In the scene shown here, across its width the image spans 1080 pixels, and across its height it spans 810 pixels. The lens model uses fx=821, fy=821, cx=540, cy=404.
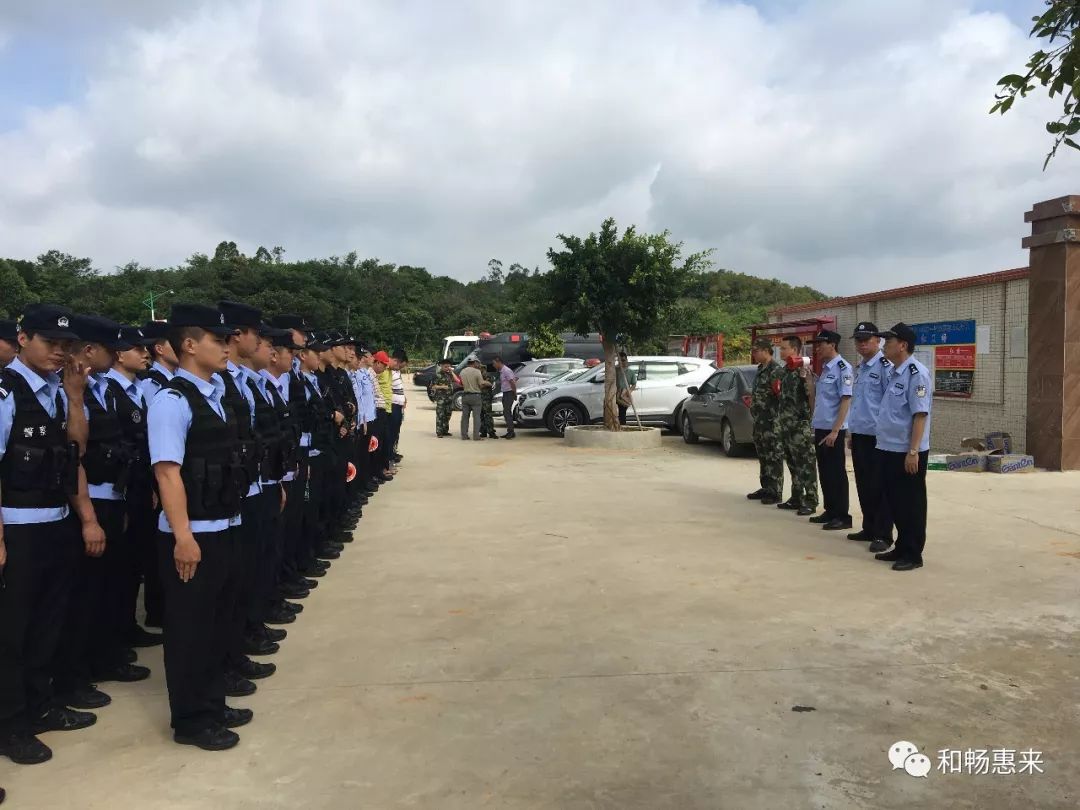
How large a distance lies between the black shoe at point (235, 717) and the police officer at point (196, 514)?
1 centimetres

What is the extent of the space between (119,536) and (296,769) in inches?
70.3

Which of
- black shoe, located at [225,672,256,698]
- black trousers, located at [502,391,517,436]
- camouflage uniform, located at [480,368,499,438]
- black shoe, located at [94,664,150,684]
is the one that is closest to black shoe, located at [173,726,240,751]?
black shoe, located at [225,672,256,698]

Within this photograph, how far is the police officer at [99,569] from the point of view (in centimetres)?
383

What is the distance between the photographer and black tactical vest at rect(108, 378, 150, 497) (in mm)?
4289

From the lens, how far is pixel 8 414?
335 cm

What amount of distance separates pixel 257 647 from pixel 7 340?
216 centimetres

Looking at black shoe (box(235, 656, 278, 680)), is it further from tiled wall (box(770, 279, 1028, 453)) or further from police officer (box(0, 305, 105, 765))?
tiled wall (box(770, 279, 1028, 453))

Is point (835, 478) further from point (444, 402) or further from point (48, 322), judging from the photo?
point (444, 402)

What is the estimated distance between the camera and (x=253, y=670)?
4.15 meters

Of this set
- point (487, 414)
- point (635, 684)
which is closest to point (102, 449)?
point (635, 684)

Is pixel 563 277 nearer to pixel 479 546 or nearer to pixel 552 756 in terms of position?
pixel 479 546

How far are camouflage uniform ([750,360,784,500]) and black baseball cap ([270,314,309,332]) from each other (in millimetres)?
4975

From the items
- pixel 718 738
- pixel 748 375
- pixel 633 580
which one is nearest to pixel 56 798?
pixel 718 738

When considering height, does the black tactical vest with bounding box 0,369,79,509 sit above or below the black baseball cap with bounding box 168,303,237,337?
below
